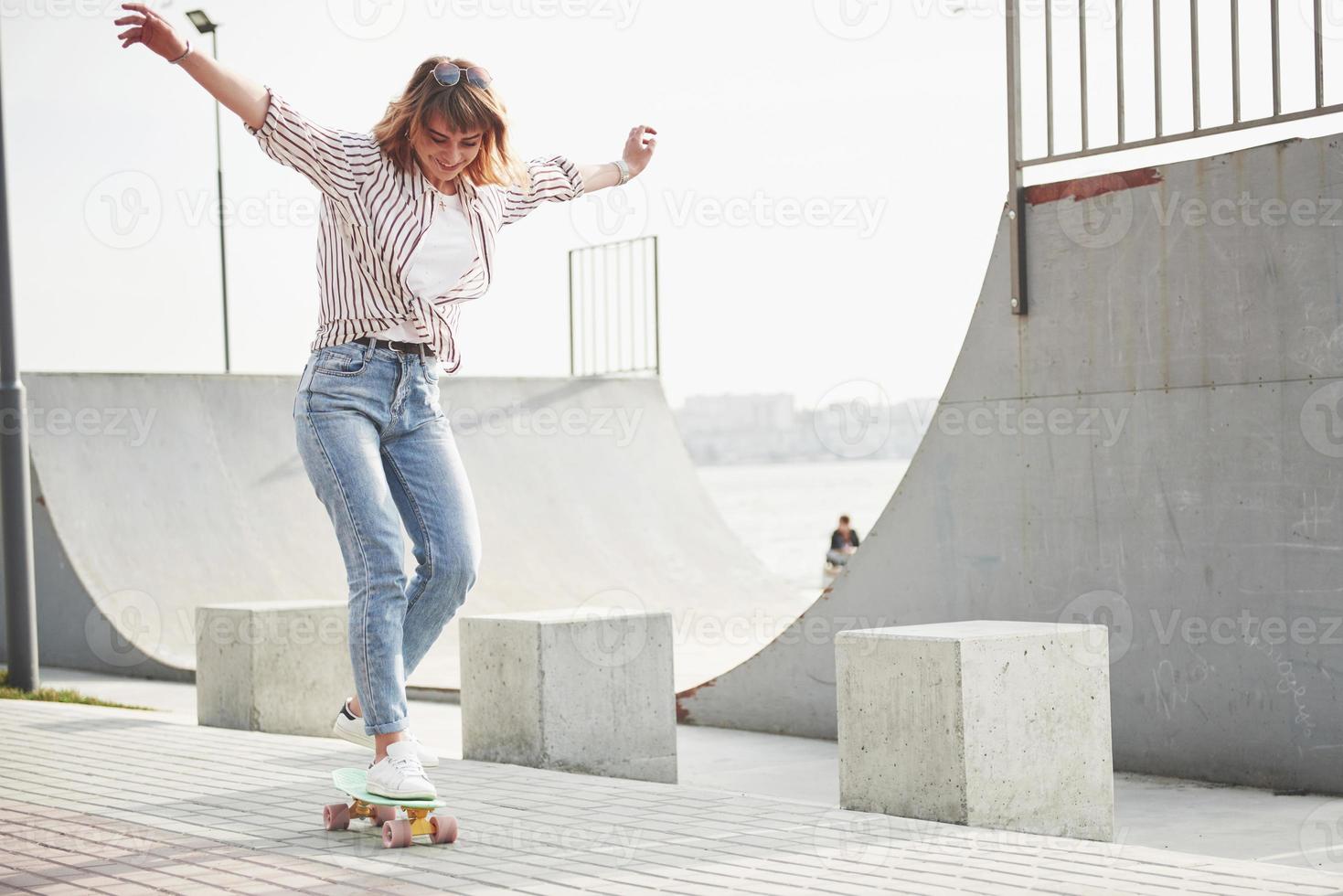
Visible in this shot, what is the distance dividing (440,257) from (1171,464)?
3.80 m

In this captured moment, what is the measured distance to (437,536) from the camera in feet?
12.8

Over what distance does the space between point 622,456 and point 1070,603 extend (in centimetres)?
1044

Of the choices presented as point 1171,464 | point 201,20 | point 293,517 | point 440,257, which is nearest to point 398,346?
point 440,257

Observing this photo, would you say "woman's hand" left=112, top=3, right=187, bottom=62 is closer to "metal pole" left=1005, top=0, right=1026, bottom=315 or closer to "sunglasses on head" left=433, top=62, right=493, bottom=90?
"sunglasses on head" left=433, top=62, right=493, bottom=90

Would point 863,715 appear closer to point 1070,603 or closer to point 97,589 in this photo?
point 1070,603

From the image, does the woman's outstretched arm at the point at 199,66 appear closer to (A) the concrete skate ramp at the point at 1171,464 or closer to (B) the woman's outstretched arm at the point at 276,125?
(B) the woman's outstretched arm at the point at 276,125

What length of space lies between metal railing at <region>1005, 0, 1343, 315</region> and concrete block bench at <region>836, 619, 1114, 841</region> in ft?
8.27

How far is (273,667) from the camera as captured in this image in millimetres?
7613

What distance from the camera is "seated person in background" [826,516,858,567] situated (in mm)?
18234

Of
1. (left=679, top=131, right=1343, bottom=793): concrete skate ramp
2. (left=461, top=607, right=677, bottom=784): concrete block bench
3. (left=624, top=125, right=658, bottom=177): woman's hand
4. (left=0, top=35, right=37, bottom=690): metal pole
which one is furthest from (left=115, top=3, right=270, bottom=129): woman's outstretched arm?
(left=0, top=35, right=37, bottom=690): metal pole

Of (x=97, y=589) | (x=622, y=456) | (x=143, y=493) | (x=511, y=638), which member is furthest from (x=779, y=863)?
(x=622, y=456)

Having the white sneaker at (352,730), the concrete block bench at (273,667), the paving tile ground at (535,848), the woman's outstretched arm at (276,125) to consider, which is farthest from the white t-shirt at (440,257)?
the concrete block bench at (273,667)

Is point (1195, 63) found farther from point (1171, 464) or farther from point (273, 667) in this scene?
point (273, 667)

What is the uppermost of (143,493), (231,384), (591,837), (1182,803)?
(231,384)
